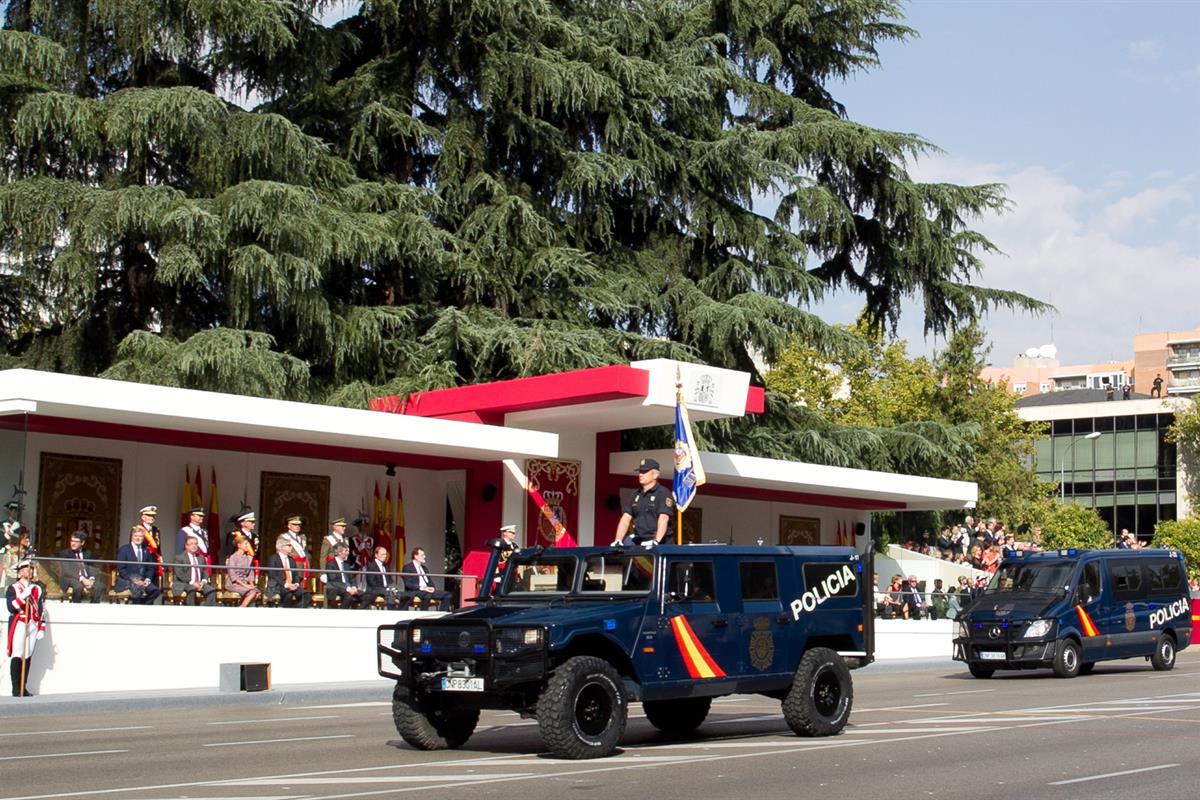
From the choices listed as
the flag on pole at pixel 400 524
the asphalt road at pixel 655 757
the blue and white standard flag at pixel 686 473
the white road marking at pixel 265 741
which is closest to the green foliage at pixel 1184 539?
the flag on pole at pixel 400 524

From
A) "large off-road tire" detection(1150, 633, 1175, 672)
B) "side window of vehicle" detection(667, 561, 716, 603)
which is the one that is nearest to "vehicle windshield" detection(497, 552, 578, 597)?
"side window of vehicle" detection(667, 561, 716, 603)

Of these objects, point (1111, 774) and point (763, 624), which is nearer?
point (1111, 774)

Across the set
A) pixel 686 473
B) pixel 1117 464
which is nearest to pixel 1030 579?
pixel 686 473

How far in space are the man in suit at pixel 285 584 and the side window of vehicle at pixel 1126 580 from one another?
13405 mm

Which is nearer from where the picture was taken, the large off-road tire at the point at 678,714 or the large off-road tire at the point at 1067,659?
the large off-road tire at the point at 678,714

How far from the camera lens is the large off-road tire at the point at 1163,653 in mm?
27625

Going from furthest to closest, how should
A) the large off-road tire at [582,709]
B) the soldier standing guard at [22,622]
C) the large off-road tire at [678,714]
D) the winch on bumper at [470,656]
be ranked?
the soldier standing guard at [22,622] < the large off-road tire at [678,714] < the winch on bumper at [470,656] < the large off-road tire at [582,709]

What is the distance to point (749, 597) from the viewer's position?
14.7 meters

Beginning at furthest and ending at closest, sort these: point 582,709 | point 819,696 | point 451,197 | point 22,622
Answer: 1. point 451,197
2. point 22,622
3. point 819,696
4. point 582,709

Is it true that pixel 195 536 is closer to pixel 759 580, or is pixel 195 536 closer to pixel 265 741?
pixel 265 741

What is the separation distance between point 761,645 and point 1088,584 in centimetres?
1342

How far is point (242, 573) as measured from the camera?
24.0 metres

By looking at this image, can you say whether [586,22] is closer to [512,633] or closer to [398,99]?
[398,99]

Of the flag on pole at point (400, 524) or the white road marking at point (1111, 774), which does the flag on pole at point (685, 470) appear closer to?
the flag on pole at point (400, 524)
